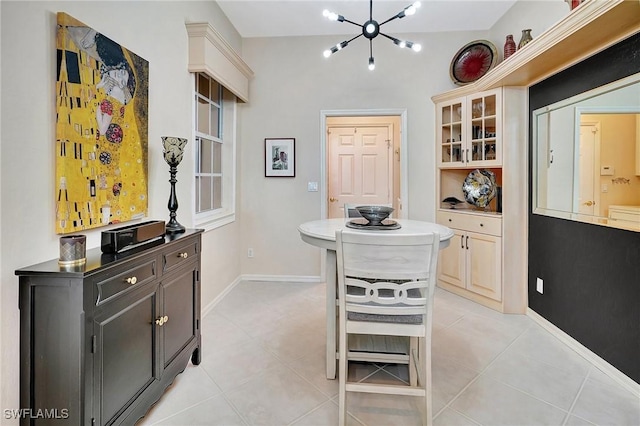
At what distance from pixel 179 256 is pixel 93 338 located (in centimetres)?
66

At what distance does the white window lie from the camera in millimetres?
3008

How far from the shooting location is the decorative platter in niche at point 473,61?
3.27 metres

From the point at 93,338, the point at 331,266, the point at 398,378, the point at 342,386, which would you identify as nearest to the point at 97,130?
the point at 93,338

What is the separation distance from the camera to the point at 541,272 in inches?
107

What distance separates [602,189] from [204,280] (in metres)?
3.14

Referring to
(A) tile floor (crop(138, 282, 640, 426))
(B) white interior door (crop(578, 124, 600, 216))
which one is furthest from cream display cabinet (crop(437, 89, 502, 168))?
(A) tile floor (crop(138, 282, 640, 426))

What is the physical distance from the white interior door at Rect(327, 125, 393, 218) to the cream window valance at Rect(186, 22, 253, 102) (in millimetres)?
1742

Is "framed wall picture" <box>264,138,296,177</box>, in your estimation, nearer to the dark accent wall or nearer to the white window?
the white window

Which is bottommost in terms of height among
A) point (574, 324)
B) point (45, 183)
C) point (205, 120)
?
point (574, 324)

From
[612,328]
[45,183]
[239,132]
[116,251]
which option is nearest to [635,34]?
[612,328]

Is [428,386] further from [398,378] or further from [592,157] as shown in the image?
[592,157]

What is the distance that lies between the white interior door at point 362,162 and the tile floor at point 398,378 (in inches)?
88.6

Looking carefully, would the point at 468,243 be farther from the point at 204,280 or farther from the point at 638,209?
the point at 204,280

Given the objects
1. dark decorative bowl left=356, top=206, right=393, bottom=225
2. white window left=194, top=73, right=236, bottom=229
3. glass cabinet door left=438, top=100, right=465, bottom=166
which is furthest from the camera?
glass cabinet door left=438, top=100, right=465, bottom=166
